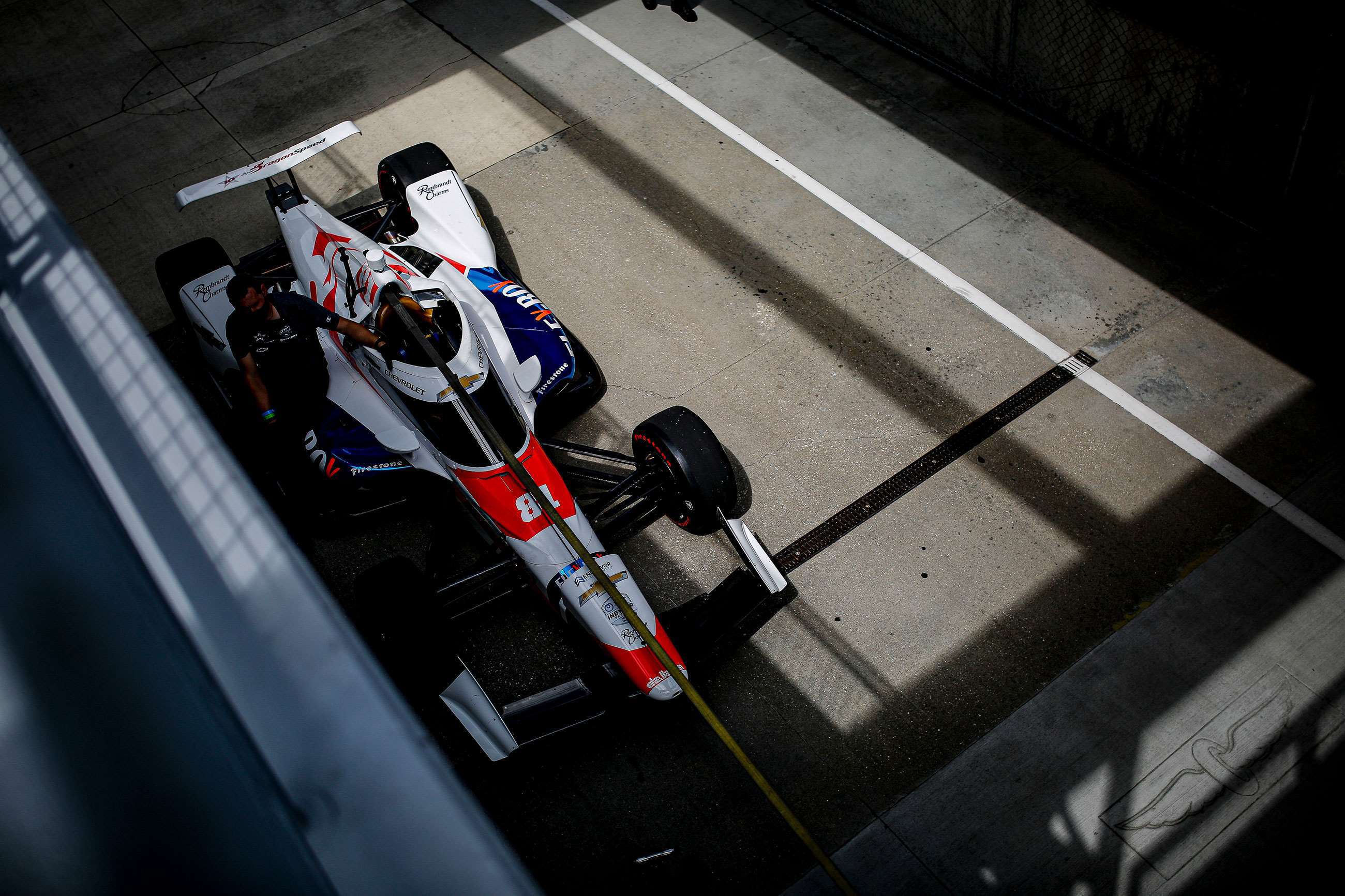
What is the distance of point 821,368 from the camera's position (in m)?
6.67

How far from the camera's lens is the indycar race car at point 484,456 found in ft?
16.1

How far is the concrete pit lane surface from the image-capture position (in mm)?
4996

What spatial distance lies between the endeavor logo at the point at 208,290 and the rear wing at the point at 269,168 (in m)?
0.51

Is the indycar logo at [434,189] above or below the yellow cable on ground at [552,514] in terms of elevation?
above

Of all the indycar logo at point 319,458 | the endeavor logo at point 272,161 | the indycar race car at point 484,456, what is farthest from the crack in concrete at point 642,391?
the endeavor logo at point 272,161

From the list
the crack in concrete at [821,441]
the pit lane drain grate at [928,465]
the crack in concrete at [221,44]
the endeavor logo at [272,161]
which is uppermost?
the endeavor logo at [272,161]

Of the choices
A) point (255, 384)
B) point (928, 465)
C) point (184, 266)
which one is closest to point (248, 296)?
point (255, 384)

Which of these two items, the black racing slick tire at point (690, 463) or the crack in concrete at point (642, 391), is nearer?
the black racing slick tire at point (690, 463)

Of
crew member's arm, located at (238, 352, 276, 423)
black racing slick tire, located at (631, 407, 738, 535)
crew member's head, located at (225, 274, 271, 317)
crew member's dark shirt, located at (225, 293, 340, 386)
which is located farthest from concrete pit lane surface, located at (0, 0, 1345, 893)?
crew member's head, located at (225, 274, 271, 317)

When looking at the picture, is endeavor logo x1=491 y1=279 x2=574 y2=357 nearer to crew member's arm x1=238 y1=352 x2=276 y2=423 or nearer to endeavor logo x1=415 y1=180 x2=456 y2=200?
endeavor logo x1=415 y1=180 x2=456 y2=200

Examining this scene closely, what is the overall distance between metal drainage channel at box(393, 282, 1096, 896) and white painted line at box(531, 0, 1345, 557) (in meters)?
0.29

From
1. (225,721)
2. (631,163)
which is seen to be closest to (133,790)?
(225,721)

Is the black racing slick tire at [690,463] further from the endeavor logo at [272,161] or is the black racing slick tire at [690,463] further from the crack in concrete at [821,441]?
the endeavor logo at [272,161]

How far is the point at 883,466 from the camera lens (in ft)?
20.2
